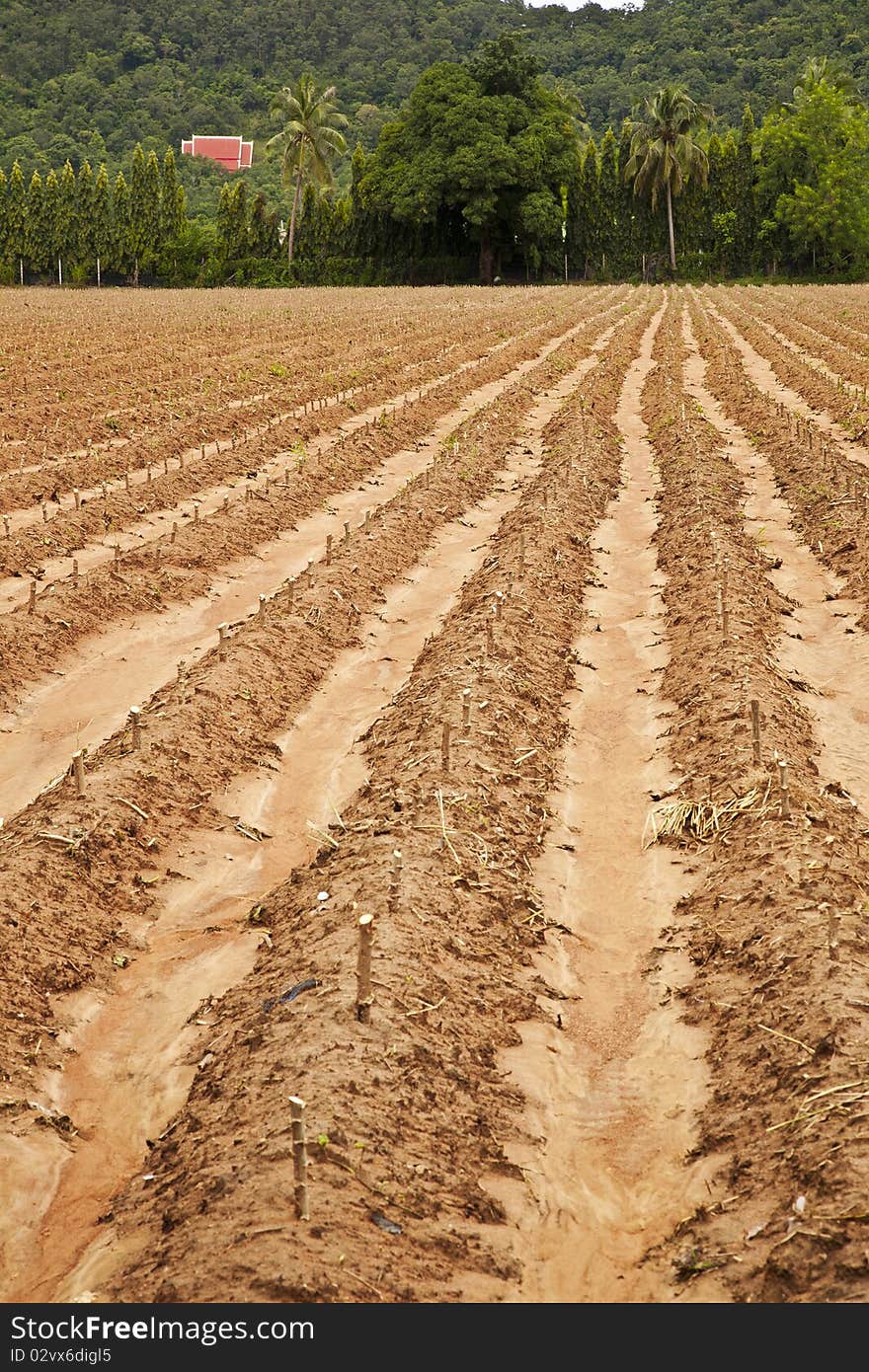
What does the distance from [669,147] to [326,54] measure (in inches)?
3517

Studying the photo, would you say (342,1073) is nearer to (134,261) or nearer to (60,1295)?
(60,1295)

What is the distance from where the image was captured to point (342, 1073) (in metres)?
5.43

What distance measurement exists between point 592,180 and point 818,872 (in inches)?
2910

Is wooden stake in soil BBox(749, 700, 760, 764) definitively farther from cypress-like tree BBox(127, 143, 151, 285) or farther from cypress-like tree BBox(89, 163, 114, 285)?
cypress-like tree BBox(89, 163, 114, 285)

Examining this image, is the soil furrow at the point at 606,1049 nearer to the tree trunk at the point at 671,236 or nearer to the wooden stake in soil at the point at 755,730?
the wooden stake in soil at the point at 755,730

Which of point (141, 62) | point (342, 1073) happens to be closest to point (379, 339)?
point (342, 1073)

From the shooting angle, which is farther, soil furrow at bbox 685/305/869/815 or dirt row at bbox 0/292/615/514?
dirt row at bbox 0/292/615/514

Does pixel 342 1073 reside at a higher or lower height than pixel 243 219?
lower

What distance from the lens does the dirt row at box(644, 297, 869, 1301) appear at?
4703 millimetres

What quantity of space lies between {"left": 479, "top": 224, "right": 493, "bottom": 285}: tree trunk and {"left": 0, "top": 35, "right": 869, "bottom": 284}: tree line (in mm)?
110

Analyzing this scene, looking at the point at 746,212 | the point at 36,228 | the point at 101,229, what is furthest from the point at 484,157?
the point at 36,228

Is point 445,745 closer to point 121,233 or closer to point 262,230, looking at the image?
point 262,230

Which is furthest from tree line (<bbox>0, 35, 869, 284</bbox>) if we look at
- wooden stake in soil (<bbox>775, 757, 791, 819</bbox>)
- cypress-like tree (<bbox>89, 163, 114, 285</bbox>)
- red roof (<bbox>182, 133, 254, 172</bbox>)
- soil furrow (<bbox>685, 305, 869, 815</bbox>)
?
wooden stake in soil (<bbox>775, 757, 791, 819</bbox>)

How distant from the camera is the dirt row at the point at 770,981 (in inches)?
Answer: 185
